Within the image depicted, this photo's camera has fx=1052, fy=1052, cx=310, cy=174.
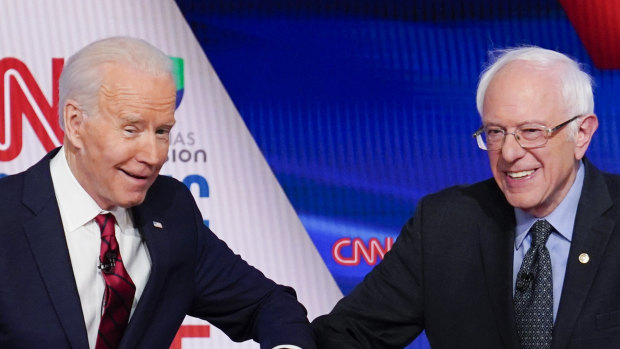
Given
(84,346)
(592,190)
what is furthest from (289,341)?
(592,190)

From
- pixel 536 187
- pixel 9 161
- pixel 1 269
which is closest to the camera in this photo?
pixel 1 269

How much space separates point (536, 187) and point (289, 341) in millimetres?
699

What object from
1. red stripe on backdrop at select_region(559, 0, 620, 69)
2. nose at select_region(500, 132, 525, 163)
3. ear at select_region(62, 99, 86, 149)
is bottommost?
nose at select_region(500, 132, 525, 163)

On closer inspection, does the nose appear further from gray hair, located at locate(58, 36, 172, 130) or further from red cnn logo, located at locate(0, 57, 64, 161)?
red cnn logo, located at locate(0, 57, 64, 161)

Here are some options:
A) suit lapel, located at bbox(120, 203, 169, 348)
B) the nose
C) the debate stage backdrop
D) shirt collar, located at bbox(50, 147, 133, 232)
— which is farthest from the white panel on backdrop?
the nose

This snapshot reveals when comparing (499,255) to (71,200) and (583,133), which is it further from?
(71,200)

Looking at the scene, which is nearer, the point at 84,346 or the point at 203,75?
the point at 84,346

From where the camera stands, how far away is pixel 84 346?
2.35 m

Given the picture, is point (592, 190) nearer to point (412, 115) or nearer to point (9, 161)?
point (412, 115)

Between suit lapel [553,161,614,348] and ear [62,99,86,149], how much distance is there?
1.19 m

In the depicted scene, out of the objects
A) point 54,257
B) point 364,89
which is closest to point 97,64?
point 54,257

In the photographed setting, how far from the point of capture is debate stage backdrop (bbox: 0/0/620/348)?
3637 mm

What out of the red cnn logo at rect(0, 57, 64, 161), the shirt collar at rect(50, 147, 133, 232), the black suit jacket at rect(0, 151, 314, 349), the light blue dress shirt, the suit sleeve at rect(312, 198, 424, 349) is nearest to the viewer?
the black suit jacket at rect(0, 151, 314, 349)

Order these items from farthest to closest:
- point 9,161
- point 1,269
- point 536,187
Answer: point 9,161 < point 536,187 < point 1,269
